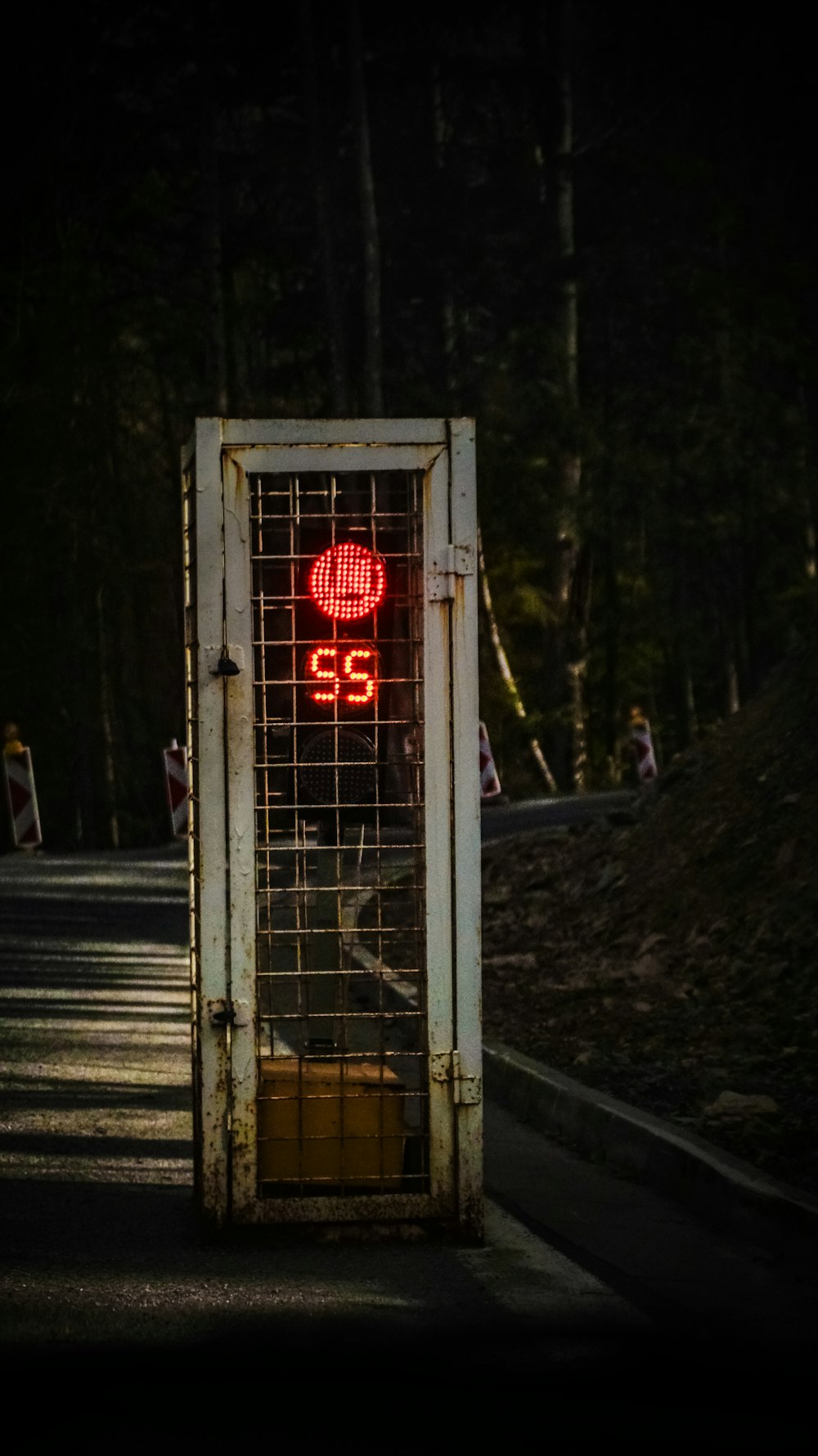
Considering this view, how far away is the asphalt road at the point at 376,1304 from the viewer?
5.19m

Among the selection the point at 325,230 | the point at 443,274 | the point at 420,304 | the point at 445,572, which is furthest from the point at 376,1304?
the point at 420,304

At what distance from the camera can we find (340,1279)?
21.1ft

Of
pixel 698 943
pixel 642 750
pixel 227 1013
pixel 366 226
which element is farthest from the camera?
pixel 366 226

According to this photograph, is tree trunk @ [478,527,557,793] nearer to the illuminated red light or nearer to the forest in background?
the forest in background

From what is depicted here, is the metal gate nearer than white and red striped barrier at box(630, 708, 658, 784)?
Yes

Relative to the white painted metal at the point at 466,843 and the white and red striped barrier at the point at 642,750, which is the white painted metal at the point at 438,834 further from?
the white and red striped barrier at the point at 642,750

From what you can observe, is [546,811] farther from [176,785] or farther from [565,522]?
[565,522]

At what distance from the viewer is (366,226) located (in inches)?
1481

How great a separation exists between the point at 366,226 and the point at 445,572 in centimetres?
3171

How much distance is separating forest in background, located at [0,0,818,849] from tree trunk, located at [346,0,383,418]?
0.07 m

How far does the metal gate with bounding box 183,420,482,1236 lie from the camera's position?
6891 mm

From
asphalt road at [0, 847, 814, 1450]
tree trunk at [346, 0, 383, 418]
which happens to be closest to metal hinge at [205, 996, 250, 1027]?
asphalt road at [0, 847, 814, 1450]

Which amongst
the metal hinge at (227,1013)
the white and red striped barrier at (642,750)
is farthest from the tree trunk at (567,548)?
the metal hinge at (227,1013)

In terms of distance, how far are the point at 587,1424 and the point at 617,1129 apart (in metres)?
3.91
